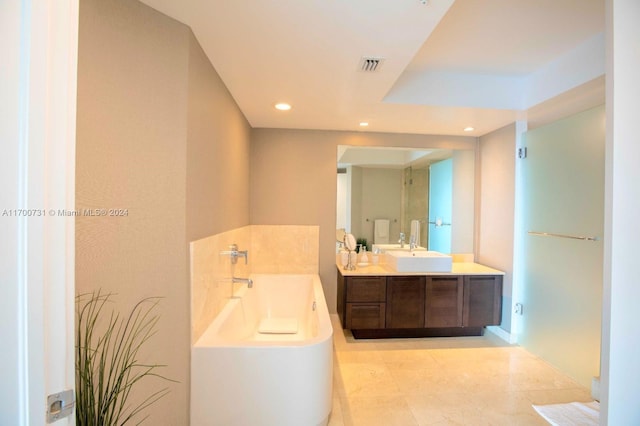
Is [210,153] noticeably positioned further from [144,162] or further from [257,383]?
[257,383]

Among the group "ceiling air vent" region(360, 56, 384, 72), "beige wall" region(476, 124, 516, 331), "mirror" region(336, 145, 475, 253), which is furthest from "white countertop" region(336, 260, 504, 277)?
"ceiling air vent" region(360, 56, 384, 72)

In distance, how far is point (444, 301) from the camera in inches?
118

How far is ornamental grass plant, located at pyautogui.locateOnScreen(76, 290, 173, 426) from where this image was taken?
1.10 meters

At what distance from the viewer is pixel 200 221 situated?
1.66 m

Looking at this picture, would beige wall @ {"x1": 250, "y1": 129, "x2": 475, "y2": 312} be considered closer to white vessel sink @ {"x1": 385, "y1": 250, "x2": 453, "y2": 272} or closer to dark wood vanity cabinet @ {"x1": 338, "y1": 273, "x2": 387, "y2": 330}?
dark wood vanity cabinet @ {"x1": 338, "y1": 273, "x2": 387, "y2": 330}

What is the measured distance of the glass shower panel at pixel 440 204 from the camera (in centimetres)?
352

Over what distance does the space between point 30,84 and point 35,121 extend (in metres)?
0.08

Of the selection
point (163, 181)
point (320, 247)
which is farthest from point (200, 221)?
point (320, 247)

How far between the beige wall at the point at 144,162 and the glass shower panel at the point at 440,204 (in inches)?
109

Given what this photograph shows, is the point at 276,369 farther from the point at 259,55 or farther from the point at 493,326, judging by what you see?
the point at 493,326

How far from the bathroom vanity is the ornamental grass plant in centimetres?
187

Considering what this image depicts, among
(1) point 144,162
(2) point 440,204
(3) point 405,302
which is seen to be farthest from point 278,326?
(2) point 440,204

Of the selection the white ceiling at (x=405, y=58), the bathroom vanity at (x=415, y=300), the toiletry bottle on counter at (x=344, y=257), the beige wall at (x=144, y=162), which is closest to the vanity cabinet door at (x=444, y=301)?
the bathroom vanity at (x=415, y=300)

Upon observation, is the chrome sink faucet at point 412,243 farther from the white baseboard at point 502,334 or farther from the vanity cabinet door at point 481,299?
the white baseboard at point 502,334
